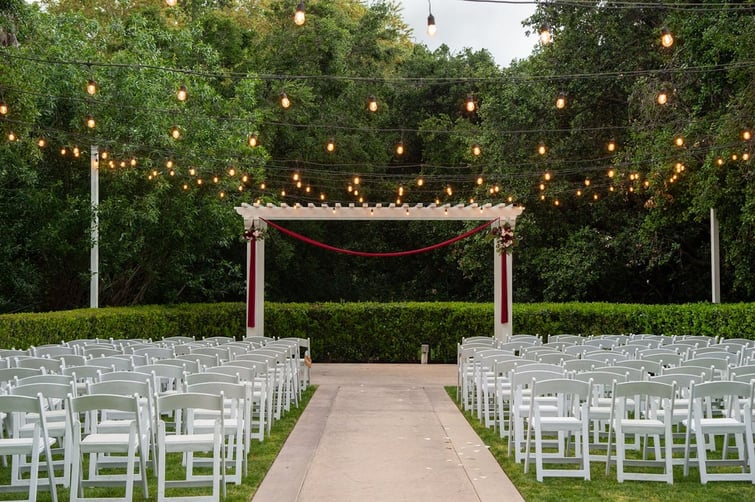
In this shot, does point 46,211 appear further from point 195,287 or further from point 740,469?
point 740,469

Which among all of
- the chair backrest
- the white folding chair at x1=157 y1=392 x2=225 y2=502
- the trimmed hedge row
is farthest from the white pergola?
the white folding chair at x1=157 y1=392 x2=225 y2=502

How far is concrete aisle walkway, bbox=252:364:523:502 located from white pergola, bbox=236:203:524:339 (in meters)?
4.77

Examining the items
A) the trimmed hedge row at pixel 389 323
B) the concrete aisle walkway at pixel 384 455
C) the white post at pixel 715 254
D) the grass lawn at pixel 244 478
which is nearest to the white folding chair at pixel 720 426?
the concrete aisle walkway at pixel 384 455

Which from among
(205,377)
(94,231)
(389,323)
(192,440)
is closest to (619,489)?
(192,440)

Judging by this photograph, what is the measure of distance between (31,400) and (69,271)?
1685cm

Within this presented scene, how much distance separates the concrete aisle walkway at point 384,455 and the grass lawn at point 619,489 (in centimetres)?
17

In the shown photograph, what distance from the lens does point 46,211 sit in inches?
830

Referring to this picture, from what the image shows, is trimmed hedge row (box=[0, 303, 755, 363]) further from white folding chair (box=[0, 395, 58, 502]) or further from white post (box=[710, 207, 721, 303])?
white folding chair (box=[0, 395, 58, 502])

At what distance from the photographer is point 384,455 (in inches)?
364

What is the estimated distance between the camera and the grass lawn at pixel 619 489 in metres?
7.31

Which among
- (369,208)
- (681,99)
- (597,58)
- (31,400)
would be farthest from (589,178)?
(31,400)

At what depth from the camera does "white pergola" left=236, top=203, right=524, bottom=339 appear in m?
19.5

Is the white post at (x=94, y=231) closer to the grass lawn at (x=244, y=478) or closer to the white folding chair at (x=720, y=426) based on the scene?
the grass lawn at (x=244, y=478)

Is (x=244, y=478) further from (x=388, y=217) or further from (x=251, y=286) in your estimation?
(x=251, y=286)
